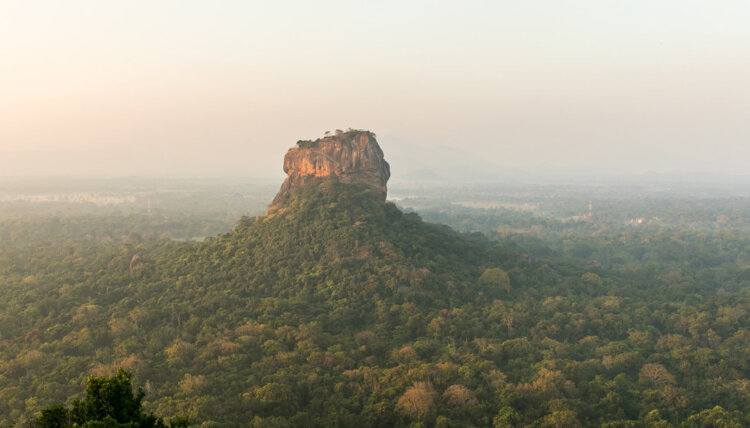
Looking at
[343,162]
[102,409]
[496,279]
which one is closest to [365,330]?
[496,279]

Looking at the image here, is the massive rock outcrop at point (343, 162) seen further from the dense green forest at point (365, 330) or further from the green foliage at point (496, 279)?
the green foliage at point (496, 279)

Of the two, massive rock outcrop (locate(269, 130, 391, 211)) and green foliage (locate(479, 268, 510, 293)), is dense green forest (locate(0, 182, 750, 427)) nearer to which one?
green foliage (locate(479, 268, 510, 293))

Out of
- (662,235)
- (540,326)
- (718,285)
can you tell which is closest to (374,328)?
(540,326)

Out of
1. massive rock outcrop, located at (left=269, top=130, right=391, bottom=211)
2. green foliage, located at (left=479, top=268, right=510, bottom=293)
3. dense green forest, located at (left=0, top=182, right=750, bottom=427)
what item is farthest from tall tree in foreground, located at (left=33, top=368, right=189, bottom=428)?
massive rock outcrop, located at (left=269, top=130, right=391, bottom=211)

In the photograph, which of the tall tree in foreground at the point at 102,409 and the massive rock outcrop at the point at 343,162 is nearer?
the tall tree in foreground at the point at 102,409

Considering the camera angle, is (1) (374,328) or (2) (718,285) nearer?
(1) (374,328)

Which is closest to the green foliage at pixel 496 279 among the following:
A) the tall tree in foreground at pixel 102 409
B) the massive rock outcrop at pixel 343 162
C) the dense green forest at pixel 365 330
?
the dense green forest at pixel 365 330

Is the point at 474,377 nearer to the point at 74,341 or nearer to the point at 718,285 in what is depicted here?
the point at 74,341
